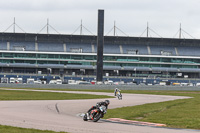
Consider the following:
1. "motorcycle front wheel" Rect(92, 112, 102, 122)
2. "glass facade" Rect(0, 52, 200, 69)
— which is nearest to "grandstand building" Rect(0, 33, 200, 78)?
"glass facade" Rect(0, 52, 200, 69)

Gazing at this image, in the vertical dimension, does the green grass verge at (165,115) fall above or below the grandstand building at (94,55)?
below

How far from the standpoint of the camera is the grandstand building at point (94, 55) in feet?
463

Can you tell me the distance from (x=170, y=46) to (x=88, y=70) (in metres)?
32.3

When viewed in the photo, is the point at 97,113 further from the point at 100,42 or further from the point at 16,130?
the point at 100,42

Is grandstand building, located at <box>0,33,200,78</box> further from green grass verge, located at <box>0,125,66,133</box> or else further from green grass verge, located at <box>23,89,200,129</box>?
green grass verge, located at <box>0,125,66,133</box>

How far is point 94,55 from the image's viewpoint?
14250 centimetres

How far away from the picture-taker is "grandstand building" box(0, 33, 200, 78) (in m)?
141

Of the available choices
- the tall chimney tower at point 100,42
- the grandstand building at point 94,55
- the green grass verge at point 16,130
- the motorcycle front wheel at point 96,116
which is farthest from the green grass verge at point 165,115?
the grandstand building at point 94,55

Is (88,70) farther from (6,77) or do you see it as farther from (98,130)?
(98,130)

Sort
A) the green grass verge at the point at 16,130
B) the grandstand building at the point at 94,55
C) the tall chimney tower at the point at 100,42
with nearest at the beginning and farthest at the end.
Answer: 1. the green grass verge at the point at 16,130
2. the tall chimney tower at the point at 100,42
3. the grandstand building at the point at 94,55

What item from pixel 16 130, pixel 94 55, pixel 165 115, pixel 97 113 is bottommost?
pixel 165 115

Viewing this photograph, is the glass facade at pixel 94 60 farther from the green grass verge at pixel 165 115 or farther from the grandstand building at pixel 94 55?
the green grass verge at pixel 165 115

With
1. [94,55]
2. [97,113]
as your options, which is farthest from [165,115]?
[94,55]

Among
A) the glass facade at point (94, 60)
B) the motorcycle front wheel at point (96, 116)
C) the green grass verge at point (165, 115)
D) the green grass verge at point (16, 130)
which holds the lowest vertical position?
the green grass verge at point (165, 115)
